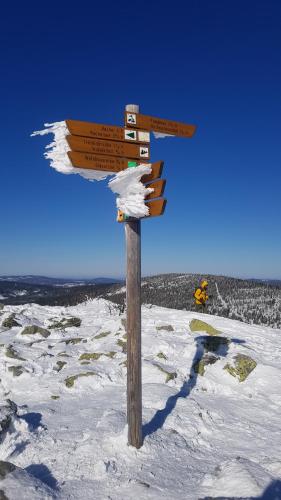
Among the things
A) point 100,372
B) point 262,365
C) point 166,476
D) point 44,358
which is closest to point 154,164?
point 166,476

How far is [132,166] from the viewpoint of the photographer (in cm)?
654

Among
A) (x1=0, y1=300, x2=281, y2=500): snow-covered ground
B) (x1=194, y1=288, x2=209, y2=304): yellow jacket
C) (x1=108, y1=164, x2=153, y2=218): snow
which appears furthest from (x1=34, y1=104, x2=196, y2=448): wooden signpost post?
(x1=194, y1=288, x2=209, y2=304): yellow jacket

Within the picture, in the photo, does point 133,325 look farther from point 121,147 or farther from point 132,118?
point 132,118

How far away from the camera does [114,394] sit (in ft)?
33.7

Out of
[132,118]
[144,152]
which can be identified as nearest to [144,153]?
[144,152]

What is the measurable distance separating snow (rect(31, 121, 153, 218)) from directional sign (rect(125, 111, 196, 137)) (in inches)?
36.2

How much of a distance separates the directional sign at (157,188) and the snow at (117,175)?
87mm

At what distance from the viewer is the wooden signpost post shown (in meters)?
6.23

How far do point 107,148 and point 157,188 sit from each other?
114 cm

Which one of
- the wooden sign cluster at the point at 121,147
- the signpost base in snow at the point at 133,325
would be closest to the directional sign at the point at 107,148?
the wooden sign cluster at the point at 121,147

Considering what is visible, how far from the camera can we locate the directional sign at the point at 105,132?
6031 millimetres

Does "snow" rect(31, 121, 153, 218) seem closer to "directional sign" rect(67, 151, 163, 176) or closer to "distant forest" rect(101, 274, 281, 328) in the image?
"directional sign" rect(67, 151, 163, 176)

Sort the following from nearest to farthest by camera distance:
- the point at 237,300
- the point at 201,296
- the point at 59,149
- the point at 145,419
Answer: the point at 59,149
the point at 145,419
the point at 201,296
the point at 237,300

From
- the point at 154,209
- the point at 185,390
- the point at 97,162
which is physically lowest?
the point at 185,390
